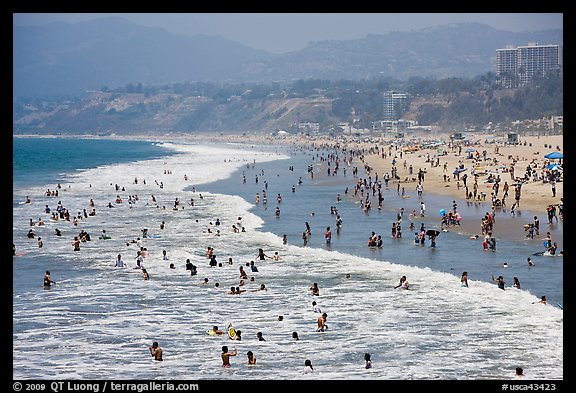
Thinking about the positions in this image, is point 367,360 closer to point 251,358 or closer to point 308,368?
point 308,368

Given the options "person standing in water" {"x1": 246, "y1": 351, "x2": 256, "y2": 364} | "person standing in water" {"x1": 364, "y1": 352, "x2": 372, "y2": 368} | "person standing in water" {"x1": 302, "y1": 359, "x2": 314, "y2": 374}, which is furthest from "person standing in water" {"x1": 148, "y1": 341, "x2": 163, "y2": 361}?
"person standing in water" {"x1": 364, "y1": 352, "x2": 372, "y2": 368}

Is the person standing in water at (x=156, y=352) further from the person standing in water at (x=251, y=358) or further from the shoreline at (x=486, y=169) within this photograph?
the shoreline at (x=486, y=169)

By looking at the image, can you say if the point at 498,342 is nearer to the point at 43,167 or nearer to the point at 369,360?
the point at 369,360

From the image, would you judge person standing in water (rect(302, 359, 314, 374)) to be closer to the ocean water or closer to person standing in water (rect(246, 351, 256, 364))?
the ocean water

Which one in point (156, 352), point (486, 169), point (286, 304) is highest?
point (486, 169)

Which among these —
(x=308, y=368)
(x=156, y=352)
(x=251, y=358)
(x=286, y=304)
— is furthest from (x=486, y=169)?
(x=156, y=352)

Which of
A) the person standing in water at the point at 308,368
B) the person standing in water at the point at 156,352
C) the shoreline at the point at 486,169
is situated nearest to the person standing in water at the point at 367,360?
the person standing in water at the point at 308,368
